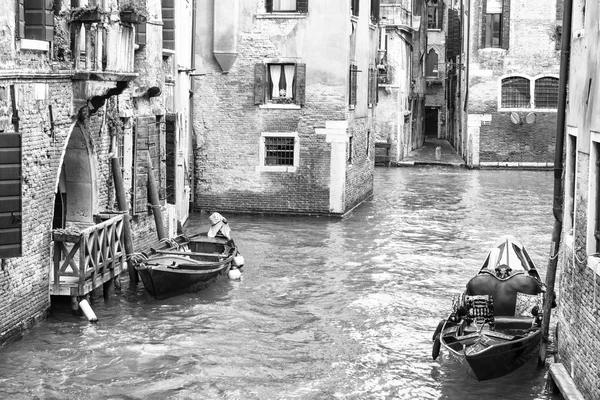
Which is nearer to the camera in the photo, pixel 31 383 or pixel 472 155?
pixel 31 383

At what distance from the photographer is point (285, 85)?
88.7 ft

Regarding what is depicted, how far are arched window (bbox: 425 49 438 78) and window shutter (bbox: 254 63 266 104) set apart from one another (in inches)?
1418

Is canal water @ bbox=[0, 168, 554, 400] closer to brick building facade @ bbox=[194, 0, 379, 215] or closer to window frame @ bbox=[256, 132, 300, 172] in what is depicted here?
brick building facade @ bbox=[194, 0, 379, 215]

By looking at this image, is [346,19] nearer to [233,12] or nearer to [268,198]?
[233,12]

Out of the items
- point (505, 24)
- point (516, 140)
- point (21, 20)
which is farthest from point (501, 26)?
point (21, 20)

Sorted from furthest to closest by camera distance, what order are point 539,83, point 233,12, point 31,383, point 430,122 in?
point 430,122, point 539,83, point 233,12, point 31,383

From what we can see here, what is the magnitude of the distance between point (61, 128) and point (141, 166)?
4298 mm

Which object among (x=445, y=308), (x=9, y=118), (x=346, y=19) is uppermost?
(x=346, y=19)

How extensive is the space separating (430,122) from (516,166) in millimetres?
24981

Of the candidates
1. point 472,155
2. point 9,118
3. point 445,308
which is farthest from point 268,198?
→ point 472,155

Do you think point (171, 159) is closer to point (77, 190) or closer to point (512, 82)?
point (77, 190)

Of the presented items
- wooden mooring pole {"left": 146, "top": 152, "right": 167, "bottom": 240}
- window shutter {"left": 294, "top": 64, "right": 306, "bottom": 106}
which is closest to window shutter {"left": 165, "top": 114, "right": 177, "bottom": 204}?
wooden mooring pole {"left": 146, "top": 152, "right": 167, "bottom": 240}

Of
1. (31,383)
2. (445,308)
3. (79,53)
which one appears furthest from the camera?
(445,308)

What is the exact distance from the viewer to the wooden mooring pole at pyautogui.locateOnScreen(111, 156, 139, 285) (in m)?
16.9
